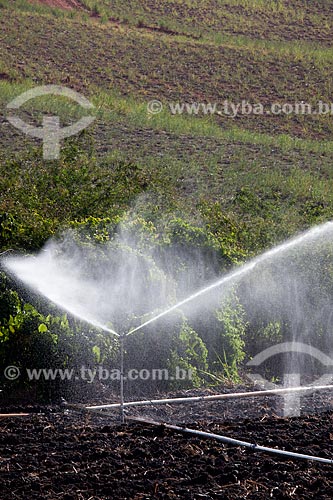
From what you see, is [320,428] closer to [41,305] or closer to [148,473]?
[148,473]

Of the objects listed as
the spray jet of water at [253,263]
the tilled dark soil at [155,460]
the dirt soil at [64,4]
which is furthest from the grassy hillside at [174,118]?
the tilled dark soil at [155,460]

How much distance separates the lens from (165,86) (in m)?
31.1

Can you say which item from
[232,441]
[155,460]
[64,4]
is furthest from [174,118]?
[155,460]

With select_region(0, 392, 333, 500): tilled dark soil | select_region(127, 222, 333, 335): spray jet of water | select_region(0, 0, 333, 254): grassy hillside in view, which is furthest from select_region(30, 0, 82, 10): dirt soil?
select_region(0, 392, 333, 500): tilled dark soil

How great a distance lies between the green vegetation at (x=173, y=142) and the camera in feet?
32.8

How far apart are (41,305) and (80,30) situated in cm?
2850

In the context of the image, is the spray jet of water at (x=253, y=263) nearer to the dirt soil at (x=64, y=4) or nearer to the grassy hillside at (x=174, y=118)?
the grassy hillside at (x=174, y=118)

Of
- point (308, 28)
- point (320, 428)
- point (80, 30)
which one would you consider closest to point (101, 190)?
point (320, 428)

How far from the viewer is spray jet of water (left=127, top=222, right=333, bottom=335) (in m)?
9.19

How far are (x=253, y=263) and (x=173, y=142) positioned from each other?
12979 mm

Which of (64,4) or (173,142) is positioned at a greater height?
(64,4)

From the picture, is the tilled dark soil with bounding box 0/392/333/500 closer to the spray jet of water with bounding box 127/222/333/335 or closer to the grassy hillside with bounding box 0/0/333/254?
the spray jet of water with bounding box 127/222/333/335

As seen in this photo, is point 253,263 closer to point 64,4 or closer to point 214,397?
point 214,397

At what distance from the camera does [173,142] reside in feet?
77.4
